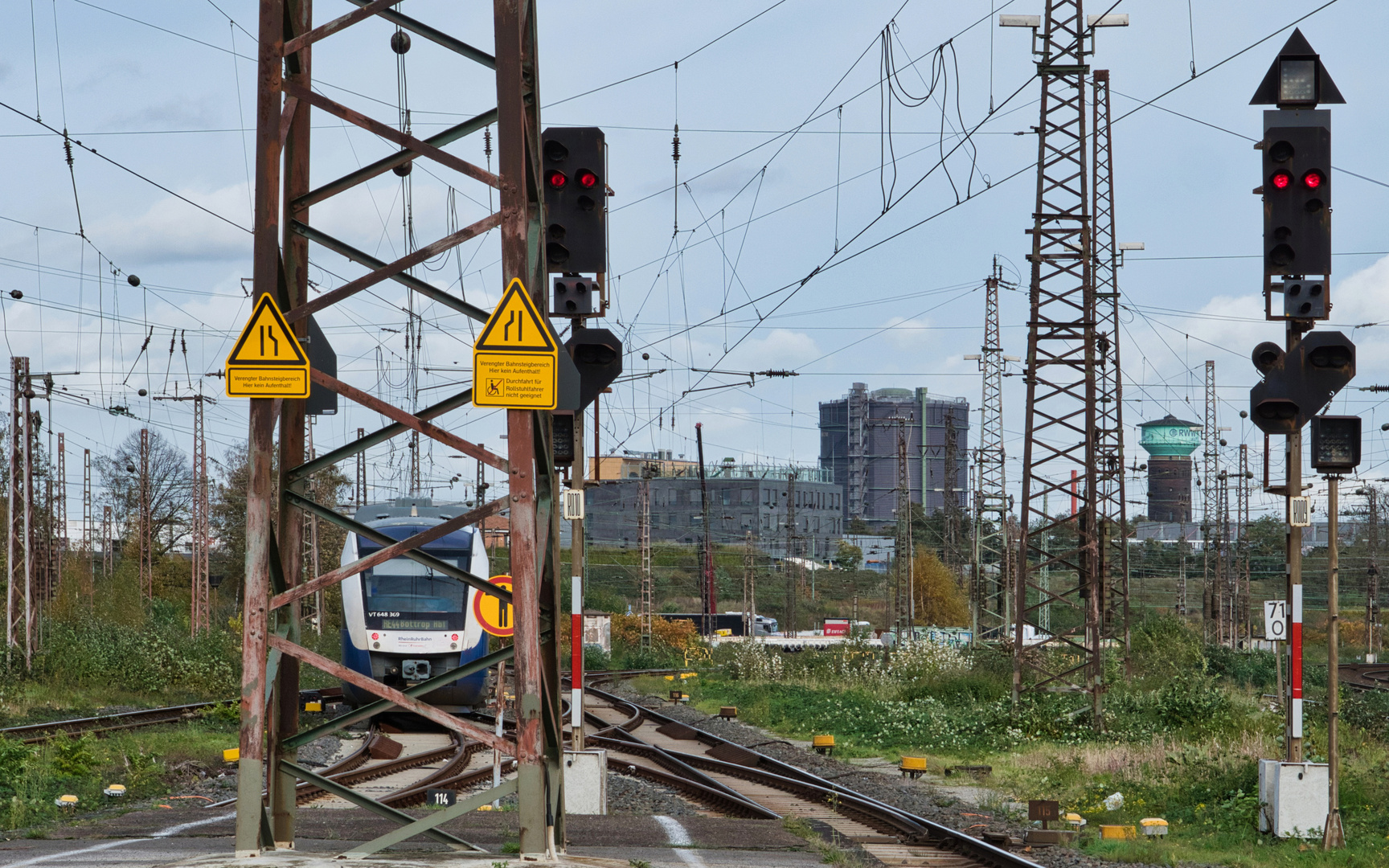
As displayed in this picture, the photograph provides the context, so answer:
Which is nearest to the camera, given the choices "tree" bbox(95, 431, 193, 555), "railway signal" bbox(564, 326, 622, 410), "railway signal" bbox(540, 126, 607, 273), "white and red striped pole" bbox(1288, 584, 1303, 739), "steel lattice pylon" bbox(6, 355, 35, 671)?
"railway signal" bbox(540, 126, 607, 273)

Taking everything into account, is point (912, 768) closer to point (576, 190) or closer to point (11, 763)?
point (576, 190)

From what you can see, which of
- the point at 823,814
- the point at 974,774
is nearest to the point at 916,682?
the point at 974,774

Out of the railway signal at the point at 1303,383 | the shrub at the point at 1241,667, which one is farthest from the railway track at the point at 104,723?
the shrub at the point at 1241,667

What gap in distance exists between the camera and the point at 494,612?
33.1 feet

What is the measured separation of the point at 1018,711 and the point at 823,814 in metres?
9.87

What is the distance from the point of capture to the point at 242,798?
7590mm

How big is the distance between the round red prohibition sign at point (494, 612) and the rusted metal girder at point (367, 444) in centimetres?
124

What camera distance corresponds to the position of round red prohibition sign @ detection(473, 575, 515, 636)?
9.32 meters

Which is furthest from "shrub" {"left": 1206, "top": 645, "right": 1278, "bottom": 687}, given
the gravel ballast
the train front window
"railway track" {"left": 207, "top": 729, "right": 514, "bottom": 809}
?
"railway track" {"left": 207, "top": 729, "right": 514, "bottom": 809}

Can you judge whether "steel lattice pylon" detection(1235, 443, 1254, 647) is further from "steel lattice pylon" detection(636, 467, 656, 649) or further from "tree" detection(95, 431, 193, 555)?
"tree" detection(95, 431, 193, 555)

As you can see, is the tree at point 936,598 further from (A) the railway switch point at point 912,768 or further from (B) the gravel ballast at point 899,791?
(A) the railway switch point at point 912,768

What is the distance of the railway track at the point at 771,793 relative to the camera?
1132cm

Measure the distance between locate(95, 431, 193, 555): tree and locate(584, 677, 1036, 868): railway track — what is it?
55843mm

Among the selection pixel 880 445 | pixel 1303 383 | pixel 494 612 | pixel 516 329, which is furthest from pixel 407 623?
pixel 880 445
